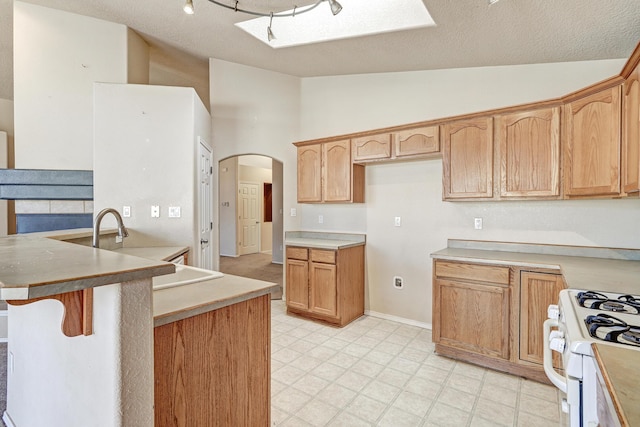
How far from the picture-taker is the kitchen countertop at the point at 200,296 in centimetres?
101

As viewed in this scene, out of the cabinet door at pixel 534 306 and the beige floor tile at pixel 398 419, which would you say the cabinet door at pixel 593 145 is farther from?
the beige floor tile at pixel 398 419

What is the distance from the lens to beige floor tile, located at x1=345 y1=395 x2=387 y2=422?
1958 millimetres

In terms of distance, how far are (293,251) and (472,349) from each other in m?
2.08

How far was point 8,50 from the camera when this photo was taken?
3967 mm

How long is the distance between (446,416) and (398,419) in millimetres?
310

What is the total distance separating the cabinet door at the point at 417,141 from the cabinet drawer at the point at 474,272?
1.15m

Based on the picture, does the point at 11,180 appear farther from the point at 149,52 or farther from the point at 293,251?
the point at 293,251

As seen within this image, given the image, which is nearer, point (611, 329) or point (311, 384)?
point (611, 329)

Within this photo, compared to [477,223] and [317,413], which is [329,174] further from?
[317,413]

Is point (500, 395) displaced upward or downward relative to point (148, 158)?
downward

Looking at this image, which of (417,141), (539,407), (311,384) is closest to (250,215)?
(417,141)

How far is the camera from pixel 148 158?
2945mm

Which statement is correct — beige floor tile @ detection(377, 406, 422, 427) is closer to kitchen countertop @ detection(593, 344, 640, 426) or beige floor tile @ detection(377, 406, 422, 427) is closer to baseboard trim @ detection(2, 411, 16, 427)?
kitchen countertop @ detection(593, 344, 640, 426)

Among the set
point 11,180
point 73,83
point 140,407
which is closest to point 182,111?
point 73,83
